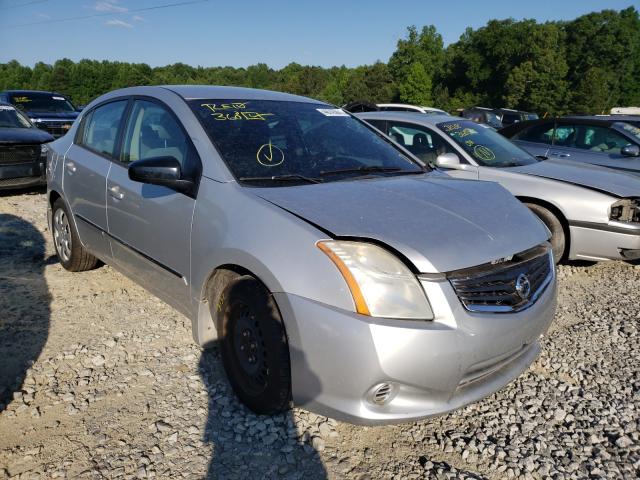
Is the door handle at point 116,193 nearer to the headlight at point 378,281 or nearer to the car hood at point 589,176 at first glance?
the headlight at point 378,281

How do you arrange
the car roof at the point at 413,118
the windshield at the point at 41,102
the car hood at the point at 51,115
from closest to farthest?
the car roof at the point at 413,118
the car hood at the point at 51,115
the windshield at the point at 41,102

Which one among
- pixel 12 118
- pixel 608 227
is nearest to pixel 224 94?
pixel 608 227

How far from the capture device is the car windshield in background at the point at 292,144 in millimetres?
2820

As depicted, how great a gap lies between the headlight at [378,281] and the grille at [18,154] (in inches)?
294

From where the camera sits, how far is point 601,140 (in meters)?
7.46

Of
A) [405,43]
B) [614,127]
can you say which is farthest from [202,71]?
[614,127]

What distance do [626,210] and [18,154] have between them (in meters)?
8.21

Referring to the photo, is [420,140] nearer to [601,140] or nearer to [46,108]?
[601,140]

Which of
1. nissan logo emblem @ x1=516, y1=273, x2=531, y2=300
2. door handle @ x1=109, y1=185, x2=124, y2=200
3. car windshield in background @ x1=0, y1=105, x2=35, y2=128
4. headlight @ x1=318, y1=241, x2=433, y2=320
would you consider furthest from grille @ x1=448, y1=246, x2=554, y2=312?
car windshield in background @ x1=0, y1=105, x2=35, y2=128

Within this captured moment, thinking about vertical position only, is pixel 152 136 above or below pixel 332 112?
below

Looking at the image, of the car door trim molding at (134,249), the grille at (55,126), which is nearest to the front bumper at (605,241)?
the car door trim molding at (134,249)

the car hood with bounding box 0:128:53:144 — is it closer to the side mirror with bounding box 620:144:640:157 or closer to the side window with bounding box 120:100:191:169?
the side window with bounding box 120:100:191:169

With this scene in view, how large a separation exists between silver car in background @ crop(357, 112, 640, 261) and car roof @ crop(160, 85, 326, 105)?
67.7 inches

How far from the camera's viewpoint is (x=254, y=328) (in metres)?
2.40
